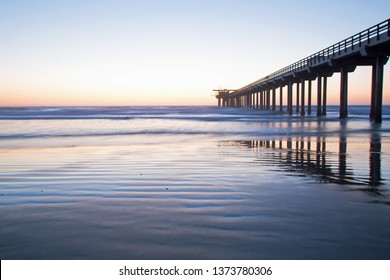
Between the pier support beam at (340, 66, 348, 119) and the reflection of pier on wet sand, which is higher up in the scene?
the pier support beam at (340, 66, 348, 119)

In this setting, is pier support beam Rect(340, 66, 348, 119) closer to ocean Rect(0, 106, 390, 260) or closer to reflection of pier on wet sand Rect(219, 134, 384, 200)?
reflection of pier on wet sand Rect(219, 134, 384, 200)

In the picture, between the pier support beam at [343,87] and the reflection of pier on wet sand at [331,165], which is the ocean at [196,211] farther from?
the pier support beam at [343,87]

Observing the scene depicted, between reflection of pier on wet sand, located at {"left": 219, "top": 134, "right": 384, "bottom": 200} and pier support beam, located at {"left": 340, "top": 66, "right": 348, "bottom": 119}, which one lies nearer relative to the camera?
reflection of pier on wet sand, located at {"left": 219, "top": 134, "right": 384, "bottom": 200}

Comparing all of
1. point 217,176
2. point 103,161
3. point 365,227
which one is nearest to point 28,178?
point 103,161

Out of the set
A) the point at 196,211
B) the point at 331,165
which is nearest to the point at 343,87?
the point at 331,165

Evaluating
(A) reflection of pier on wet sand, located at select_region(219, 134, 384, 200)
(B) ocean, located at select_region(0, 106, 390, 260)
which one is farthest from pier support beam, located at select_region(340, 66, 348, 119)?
(B) ocean, located at select_region(0, 106, 390, 260)

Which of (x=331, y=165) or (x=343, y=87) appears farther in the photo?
(x=343, y=87)

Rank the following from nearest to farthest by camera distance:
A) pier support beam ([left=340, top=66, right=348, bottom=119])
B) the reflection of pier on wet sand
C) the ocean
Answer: the ocean < the reflection of pier on wet sand < pier support beam ([left=340, top=66, right=348, bottom=119])

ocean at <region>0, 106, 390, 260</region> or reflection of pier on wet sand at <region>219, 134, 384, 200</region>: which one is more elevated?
ocean at <region>0, 106, 390, 260</region>

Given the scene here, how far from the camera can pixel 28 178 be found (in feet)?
18.4

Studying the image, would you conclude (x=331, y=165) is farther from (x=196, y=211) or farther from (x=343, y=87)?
(x=343, y=87)

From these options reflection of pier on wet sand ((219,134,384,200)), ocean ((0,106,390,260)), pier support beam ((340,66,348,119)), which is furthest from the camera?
pier support beam ((340,66,348,119))

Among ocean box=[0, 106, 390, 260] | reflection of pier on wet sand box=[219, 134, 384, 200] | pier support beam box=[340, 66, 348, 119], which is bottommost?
reflection of pier on wet sand box=[219, 134, 384, 200]
